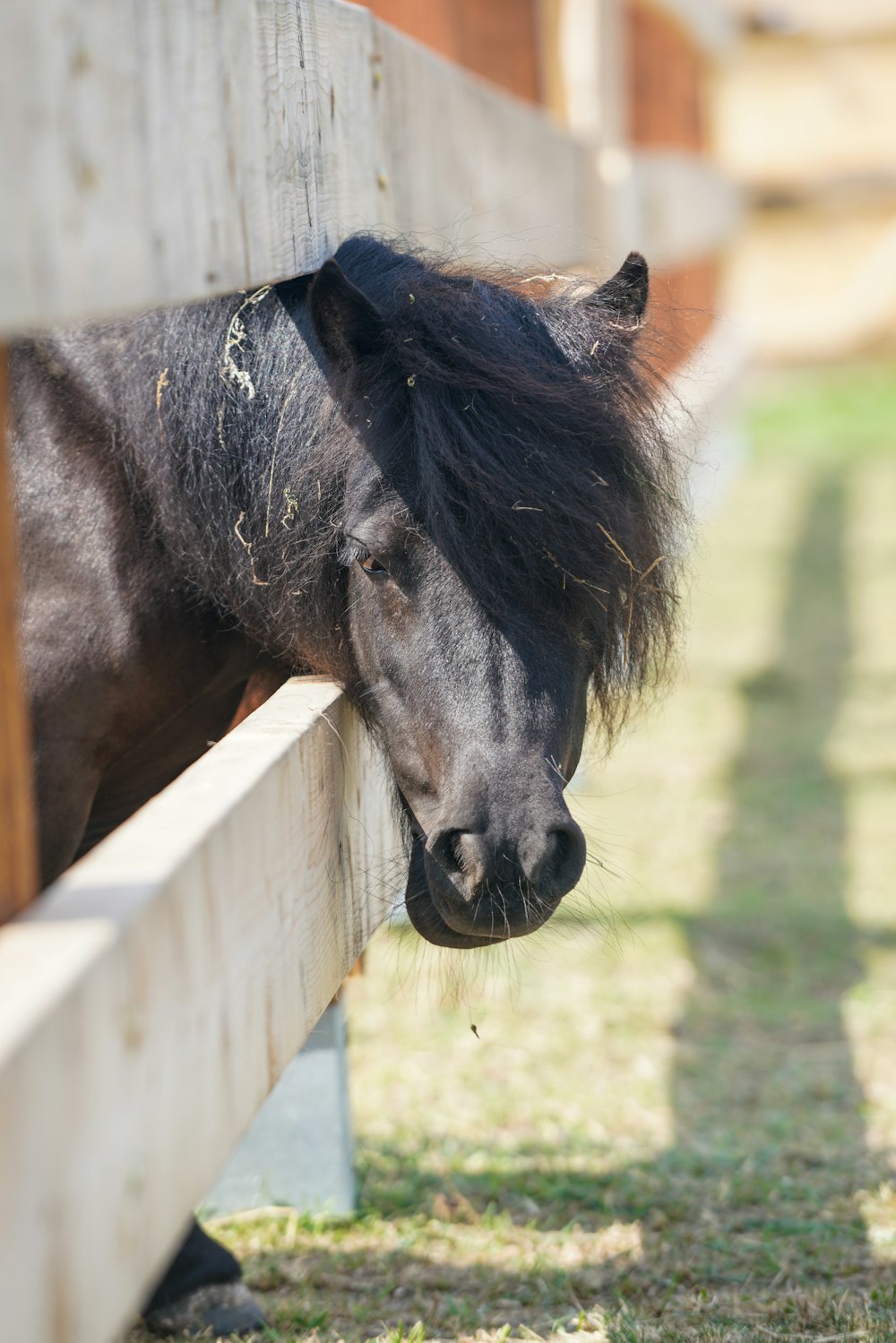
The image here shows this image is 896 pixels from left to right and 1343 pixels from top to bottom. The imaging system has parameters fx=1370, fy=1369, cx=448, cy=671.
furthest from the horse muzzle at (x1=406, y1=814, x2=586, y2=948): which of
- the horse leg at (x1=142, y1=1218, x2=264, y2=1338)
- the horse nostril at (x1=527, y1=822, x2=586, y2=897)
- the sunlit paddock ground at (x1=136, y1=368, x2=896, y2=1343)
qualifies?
the horse leg at (x1=142, y1=1218, x2=264, y2=1338)

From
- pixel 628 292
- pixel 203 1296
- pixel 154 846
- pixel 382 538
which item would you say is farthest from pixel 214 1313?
pixel 628 292

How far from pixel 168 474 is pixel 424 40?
9.89ft

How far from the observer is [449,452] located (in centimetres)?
180

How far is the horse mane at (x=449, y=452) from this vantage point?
71.6 inches

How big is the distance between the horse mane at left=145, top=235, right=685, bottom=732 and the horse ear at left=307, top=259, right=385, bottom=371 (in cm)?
2

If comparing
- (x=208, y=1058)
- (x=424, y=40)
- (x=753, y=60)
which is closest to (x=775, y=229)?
(x=753, y=60)

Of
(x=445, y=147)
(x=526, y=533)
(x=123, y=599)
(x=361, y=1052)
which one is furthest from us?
(x=361, y=1052)

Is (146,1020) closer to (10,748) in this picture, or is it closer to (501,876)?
(10,748)

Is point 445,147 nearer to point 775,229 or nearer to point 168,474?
point 168,474

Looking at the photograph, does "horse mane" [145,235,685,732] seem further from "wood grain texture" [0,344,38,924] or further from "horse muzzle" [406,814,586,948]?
"wood grain texture" [0,344,38,924]

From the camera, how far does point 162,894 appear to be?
1123 mm

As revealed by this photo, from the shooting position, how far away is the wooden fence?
0.95 m

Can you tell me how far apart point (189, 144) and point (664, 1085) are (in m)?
2.61

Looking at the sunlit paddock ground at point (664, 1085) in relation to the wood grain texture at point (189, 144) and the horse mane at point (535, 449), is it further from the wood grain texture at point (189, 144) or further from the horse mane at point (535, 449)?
the wood grain texture at point (189, 144)
